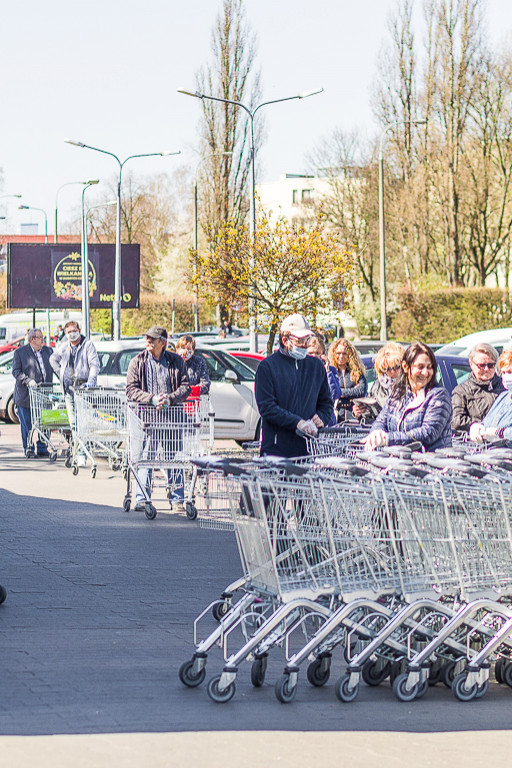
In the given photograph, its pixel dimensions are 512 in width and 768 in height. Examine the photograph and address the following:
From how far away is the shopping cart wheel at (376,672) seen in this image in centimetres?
617

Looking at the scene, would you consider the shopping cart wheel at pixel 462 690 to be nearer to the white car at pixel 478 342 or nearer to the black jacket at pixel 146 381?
the black jacket at pixel 146 381

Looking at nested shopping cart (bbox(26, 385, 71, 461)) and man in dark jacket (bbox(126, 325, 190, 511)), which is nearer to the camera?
man in dark jacket (bbox(126, 325, 190, 511))

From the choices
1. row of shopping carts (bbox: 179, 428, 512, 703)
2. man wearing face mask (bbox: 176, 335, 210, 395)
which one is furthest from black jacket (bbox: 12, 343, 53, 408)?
row of shopping carts (bbox: 179, 428, 512, 703)

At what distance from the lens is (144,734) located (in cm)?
509

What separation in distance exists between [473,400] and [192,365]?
5.54 meters

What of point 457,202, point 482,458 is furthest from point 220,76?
point 482,458

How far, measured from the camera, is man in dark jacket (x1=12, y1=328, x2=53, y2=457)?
62.5ft

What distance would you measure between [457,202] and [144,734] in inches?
1661

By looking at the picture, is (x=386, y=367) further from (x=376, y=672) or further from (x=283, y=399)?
(x=376, y=672)

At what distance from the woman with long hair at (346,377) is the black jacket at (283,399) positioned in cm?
478

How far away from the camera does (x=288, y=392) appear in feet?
27.6

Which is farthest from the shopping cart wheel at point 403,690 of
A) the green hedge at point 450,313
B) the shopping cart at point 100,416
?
the green hedge at point 450,313

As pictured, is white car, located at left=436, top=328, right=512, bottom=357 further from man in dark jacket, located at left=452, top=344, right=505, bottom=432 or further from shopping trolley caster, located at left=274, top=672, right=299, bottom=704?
shopping trolley caster, located at left=274, top=672, right=299, bottom=704

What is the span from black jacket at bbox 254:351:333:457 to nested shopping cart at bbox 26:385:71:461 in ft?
31.0
